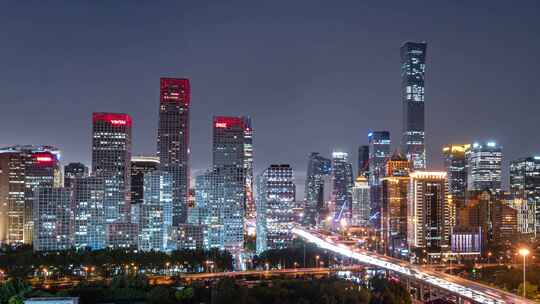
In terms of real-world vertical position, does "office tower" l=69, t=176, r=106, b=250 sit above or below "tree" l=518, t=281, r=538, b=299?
above

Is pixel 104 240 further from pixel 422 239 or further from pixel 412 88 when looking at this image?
pixel 412 88

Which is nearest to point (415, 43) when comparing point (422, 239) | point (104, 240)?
point (422, 239)

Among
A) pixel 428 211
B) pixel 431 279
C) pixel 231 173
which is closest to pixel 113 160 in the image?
pixel 231 173

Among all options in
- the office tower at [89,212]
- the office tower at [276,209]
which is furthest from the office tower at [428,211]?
the office tower at [89,212]

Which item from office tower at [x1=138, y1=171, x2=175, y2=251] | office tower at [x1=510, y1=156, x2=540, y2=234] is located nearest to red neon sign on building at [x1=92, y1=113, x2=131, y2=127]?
office tower at [x1=138, y1=171, x2=175, y2=251]

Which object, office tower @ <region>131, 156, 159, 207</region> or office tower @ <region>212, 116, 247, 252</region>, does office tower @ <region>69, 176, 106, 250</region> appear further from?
office tower @ <region>131, 156, 159, 207</region>

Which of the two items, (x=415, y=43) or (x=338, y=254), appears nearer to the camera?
(x=338, y=254)

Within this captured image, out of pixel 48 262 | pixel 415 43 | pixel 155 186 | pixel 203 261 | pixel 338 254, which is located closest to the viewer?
pixel 48 262
